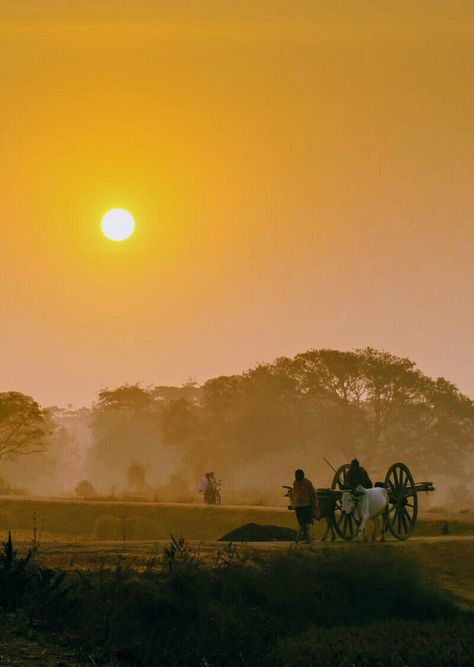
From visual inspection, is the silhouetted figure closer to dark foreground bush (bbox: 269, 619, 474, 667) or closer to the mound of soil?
the mound of soil

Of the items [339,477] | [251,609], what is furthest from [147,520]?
[251,609]

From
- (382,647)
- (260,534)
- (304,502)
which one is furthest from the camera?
(260,534)

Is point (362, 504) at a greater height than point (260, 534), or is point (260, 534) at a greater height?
point (362, 504)

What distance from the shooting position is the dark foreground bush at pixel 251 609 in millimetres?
14477

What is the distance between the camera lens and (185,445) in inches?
3521

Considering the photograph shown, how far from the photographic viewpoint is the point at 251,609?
1730 centimetres

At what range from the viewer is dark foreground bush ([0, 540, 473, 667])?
14.5m

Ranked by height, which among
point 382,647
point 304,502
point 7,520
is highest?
point 7,520

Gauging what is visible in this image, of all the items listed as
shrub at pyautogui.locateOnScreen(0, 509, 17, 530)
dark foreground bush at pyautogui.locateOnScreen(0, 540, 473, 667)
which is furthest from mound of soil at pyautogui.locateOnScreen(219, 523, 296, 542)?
shrub at pyautogui.locateOnScreen(0, 509, 17, 530)

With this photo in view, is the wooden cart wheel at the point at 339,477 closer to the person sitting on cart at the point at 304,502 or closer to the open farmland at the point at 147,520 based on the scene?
the person sitting on cart at the point at 304,502

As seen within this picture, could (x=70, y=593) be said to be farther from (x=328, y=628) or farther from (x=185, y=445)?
(x=185, y=445)

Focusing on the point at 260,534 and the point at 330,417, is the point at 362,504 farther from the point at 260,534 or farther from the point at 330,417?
the point at 330,417

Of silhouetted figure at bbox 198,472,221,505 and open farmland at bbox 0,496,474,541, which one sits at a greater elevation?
silhouetted figure at bbox 198,472,221,505

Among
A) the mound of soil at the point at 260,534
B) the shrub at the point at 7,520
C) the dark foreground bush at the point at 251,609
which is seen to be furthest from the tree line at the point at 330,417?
the dark foreground bush at the point at 251,609
